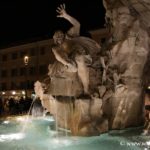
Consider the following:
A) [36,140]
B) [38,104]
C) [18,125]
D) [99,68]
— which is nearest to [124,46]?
[99,68]

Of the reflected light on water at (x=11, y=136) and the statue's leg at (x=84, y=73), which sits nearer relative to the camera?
the reflected light on water at (x=11, y=136)

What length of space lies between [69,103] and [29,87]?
123ft

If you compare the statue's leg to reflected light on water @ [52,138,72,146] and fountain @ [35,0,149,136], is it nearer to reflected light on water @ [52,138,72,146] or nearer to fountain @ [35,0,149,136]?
fountain @ [35,0,149,136]

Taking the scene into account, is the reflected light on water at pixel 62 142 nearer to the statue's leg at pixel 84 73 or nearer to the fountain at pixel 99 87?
the fountain at pixel 99 87

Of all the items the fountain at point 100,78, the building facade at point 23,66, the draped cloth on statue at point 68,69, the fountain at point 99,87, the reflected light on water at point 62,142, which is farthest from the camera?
the building facade at point 23,66

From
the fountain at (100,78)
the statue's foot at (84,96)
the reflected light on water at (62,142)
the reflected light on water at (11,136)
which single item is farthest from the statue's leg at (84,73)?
the reflected light on water at (11,136)

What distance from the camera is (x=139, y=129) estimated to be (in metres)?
10.7

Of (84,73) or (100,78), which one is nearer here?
(84,73)

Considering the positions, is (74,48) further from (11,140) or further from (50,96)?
(11,140)

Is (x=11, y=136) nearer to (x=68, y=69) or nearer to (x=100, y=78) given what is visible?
(x=68, y=69)

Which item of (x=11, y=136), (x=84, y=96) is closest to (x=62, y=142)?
(x=84, y=96)

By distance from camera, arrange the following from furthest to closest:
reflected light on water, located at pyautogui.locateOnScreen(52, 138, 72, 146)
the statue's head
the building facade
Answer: the building facade < the statue's head < reflected light on water, located at pyautogui.locateOnScreen(52, 138, 72, 146)

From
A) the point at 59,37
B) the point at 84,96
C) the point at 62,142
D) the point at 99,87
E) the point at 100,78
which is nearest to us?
the point at 62,142

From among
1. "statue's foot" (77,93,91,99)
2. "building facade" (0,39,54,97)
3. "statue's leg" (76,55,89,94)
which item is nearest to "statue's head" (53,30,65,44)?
"statue's leg" (76,55,89,94)
